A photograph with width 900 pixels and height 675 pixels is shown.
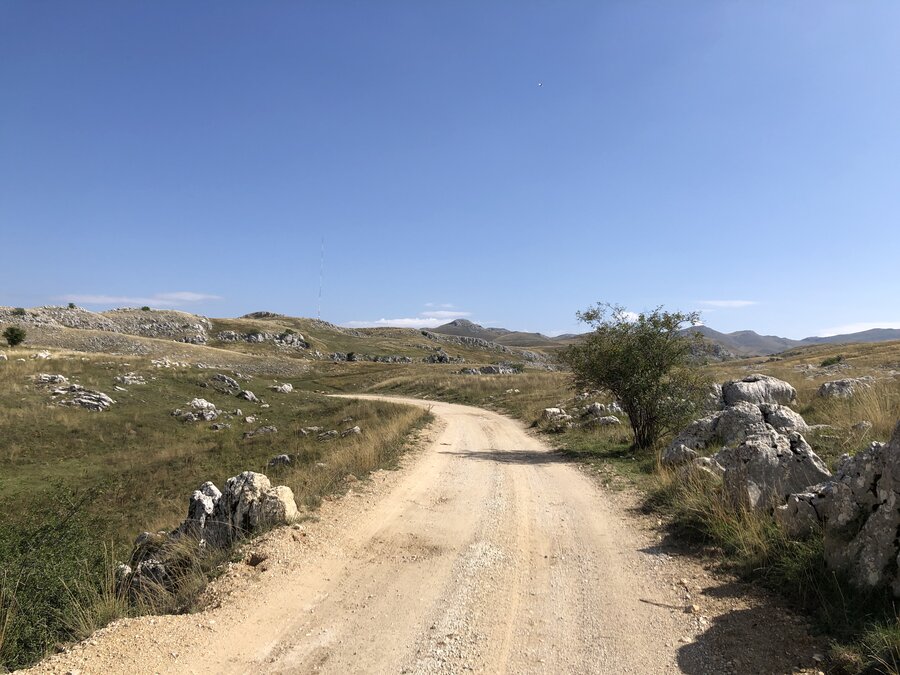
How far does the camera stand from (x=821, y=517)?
22.9 feet

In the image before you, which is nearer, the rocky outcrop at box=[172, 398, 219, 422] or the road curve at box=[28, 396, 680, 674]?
the road curve at box=[28, 396, 680, 674]

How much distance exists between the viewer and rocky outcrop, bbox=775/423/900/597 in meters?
5.42

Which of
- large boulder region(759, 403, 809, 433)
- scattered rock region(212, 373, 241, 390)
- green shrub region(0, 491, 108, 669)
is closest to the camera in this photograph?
green shrub region(0, 491, 108, 669)

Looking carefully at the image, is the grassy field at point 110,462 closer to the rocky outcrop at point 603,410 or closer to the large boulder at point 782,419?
the rocky outcrop at point 603,410

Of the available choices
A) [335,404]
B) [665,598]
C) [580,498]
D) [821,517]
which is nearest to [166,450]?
[335,404]

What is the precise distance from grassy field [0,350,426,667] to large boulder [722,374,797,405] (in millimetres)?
14046

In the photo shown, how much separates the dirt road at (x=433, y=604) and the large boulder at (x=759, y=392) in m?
11.1

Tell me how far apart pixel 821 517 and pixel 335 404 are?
37873 mm

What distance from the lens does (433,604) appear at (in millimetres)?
6461

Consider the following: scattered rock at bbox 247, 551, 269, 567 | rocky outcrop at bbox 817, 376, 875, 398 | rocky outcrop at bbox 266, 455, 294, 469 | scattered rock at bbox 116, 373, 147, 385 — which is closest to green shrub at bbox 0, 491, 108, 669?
scattered rock at bbox 247, 551, 269, 567

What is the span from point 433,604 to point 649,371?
14.4 m

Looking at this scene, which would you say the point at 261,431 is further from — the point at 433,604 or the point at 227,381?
the point at 433,604

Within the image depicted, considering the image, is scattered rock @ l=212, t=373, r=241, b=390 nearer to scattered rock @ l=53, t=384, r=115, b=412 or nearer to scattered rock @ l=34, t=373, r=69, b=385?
scattered rock @ l=53, t=384, r=115, b=412

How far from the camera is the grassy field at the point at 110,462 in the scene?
706cm
